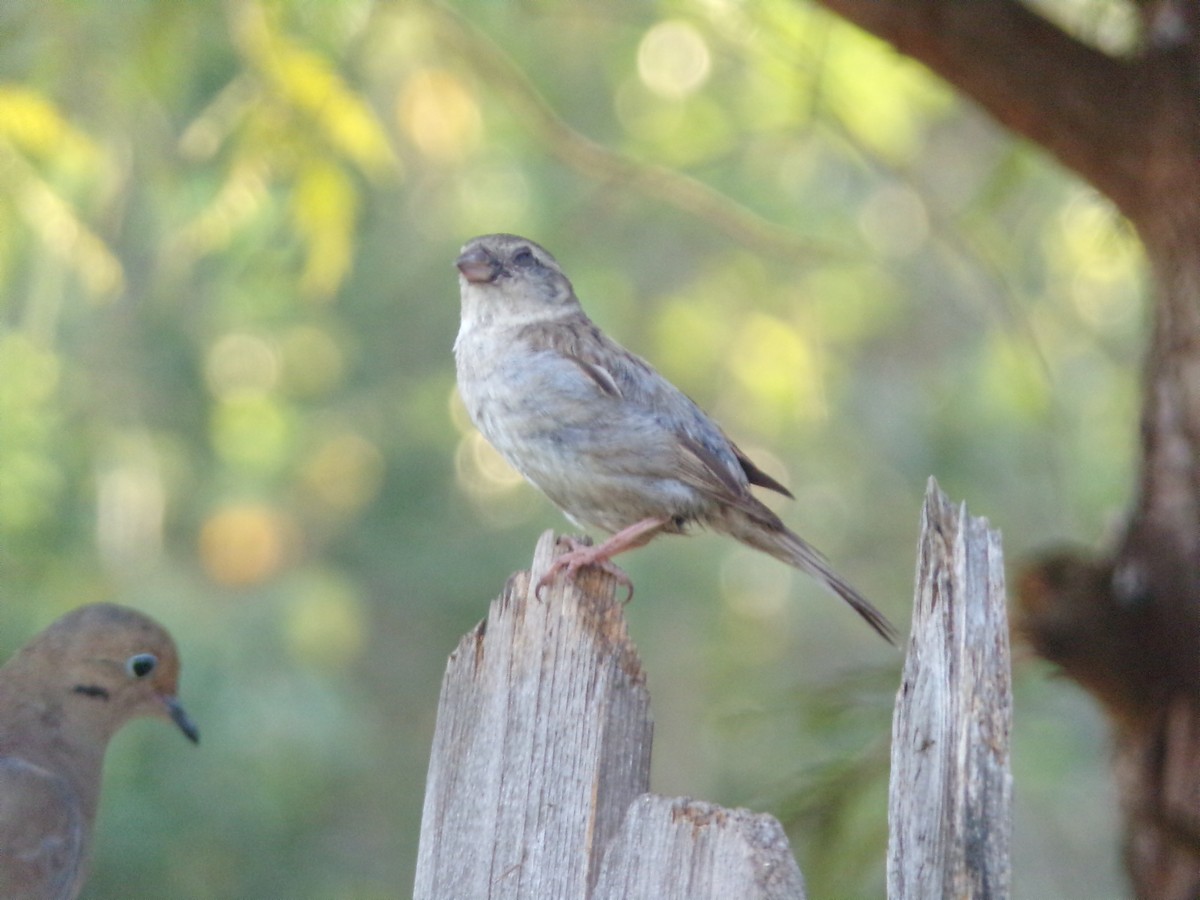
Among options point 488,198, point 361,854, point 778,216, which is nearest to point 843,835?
point 778,216

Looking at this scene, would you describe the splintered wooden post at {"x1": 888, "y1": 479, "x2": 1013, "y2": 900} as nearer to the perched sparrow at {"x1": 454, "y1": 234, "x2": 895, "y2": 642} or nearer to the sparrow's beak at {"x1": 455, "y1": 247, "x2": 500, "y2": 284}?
the perched sparrow at {"x1": 454, "y1": 234, "x2": 895, "y2": 642}

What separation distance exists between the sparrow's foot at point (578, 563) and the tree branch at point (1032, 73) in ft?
4.69

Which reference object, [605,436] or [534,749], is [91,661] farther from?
[605,436]

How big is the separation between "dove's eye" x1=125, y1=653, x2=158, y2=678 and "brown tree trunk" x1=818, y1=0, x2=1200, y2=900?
1882mm

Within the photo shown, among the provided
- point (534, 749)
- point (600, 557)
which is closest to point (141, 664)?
point (600, 557)

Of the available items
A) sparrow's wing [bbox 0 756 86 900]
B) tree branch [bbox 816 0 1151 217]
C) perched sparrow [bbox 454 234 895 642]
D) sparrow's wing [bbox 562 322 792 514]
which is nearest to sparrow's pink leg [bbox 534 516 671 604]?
perched sparrow [bbox 454 234 895 642]

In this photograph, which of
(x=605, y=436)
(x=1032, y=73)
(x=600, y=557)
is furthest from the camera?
(x=605, y=436)

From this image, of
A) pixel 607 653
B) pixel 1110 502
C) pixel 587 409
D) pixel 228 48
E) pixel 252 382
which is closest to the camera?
pixel 607 653

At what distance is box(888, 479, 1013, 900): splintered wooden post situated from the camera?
71.8 inches

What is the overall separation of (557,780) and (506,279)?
2130mm

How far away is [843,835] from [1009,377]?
2.63m

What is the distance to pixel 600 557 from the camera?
2.65m

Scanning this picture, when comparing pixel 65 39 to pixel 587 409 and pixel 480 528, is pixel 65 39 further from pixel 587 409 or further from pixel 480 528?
pixel 480 528

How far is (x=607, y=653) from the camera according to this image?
85.7 inches
